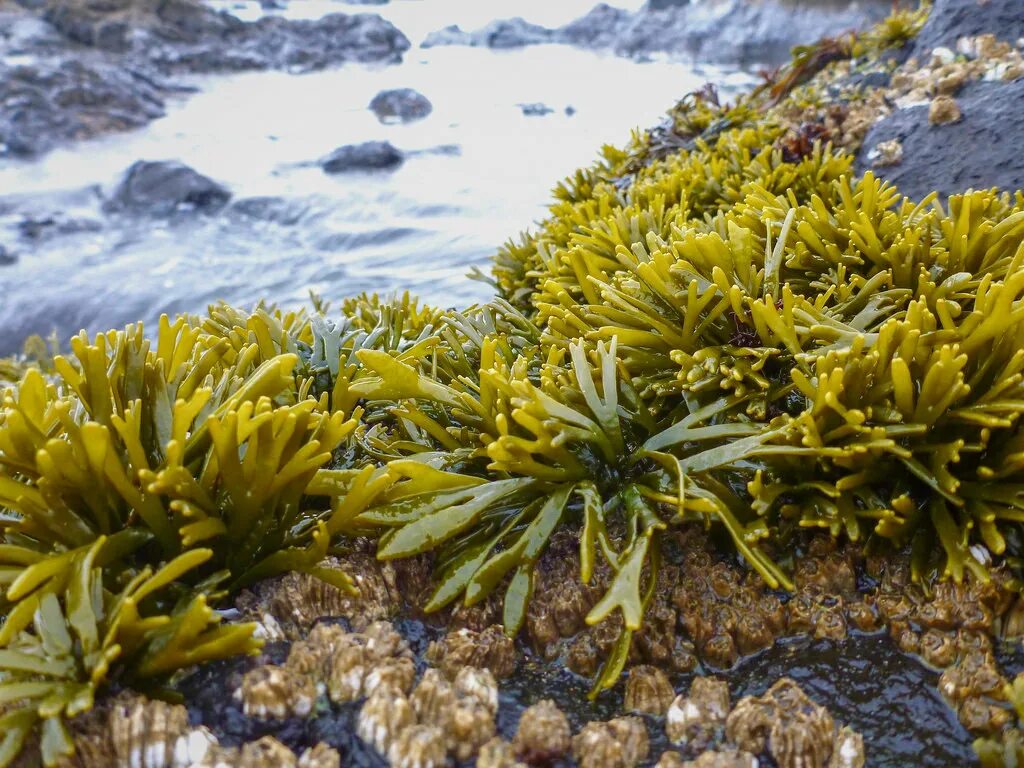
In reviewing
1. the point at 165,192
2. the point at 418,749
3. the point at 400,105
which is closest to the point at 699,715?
the point at 418,749

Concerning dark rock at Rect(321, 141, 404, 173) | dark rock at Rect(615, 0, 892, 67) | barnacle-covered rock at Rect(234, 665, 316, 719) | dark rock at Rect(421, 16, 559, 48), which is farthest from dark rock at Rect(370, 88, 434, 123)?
barnacle-covered rock at Rect(234, 665, 316, 719)

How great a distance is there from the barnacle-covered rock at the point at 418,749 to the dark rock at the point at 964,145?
3.38 meters

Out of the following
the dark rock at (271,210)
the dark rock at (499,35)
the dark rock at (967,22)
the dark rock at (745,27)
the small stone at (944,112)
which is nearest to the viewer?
the small stone at (944,112)

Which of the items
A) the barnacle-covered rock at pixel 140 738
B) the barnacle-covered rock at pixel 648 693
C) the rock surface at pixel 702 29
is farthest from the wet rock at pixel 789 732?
the rock surface at pixel 702 29

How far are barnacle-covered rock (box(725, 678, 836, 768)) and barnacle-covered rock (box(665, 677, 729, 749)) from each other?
32mm

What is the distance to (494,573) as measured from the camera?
5.14ft

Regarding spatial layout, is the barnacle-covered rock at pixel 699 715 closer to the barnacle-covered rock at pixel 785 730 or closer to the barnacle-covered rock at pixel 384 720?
the barnacle-covered rock at pixel 785 730

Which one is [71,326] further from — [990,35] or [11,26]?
[11,26]

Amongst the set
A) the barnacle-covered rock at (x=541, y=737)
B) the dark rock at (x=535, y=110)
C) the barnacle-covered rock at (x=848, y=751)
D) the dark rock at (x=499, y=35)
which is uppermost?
the dark rock at (x=499, y=35)

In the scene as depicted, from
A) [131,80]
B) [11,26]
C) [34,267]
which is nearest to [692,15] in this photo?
[131,80]

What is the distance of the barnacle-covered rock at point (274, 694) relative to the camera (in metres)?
1.28

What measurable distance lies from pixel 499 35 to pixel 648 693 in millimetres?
32206

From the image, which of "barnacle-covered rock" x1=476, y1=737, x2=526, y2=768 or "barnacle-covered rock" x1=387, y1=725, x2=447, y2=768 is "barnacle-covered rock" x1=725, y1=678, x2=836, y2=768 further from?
"barnacle-covered rock" x1=387, y1=725, x2=447, y2=768

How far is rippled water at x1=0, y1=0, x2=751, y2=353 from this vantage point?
8211 millimetres
